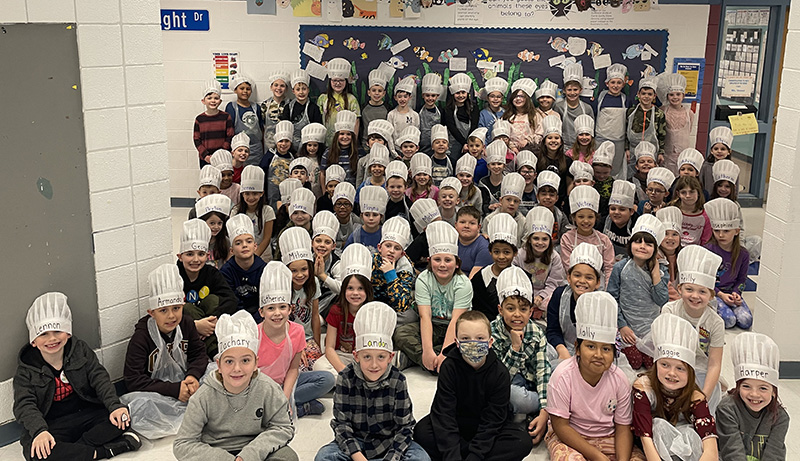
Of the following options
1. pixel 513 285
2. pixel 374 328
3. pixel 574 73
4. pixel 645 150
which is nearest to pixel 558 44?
pixel 574 73

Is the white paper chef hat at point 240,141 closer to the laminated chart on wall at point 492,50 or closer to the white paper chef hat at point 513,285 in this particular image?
the laminated chart on wall at point 492,50

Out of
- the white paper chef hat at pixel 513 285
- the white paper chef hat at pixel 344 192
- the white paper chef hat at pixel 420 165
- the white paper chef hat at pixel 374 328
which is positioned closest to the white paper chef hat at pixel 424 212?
the white paper chef hat at pixel 344 192

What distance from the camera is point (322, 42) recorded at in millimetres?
9086

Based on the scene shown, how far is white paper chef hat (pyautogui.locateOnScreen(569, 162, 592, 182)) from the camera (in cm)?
743

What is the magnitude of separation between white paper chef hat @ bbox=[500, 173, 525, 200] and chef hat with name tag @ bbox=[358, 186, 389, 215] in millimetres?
1040

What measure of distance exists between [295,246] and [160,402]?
52.5 inches

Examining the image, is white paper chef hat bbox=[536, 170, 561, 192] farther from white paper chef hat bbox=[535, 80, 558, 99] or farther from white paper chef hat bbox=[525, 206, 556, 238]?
white paper chef hat bbox=[535, 80, 558, 99]

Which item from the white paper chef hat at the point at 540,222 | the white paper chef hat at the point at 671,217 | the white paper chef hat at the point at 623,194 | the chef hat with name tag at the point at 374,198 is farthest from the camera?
the white paper chef hat at the point at 623,194

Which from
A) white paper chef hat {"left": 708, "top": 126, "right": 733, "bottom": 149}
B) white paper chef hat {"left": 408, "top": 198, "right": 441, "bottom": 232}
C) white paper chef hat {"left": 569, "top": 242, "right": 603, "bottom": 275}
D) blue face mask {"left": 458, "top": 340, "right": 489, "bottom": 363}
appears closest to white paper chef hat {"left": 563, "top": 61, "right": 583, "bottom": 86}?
white paper chef hat {"left": 708, "top": 126, "right": 733, "bottom": 149}

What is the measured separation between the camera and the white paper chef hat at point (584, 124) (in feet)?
26.7

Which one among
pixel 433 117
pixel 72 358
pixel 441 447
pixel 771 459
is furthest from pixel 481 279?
pixel 433 117

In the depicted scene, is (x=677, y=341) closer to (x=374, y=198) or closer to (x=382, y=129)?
(x=374, y=198)

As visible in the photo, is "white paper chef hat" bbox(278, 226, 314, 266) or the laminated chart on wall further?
the laminated chart on wall

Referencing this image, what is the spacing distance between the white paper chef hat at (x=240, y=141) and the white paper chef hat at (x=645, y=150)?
4.03 meters
